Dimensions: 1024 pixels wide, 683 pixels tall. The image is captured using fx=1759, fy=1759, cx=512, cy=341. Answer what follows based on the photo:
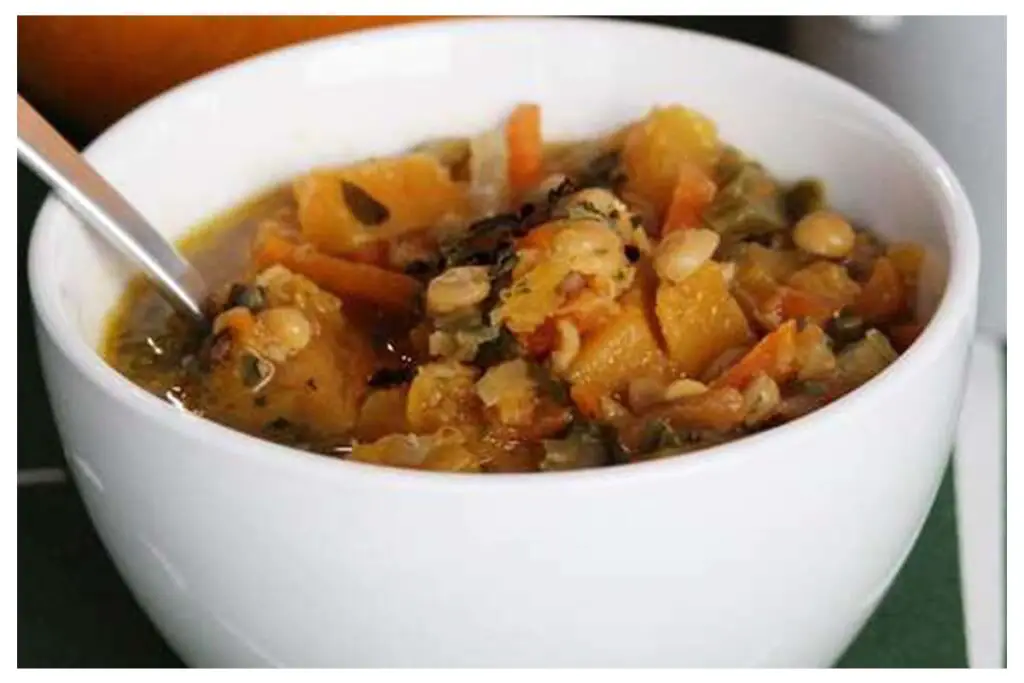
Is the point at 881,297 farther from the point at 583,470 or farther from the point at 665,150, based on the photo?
the point at 583,470

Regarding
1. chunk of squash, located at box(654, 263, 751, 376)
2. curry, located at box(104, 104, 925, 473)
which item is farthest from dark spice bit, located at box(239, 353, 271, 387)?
chunk of squash, located at box(654, 263, 751, 376)

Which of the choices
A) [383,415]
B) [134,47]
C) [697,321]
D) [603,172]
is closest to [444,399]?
[383,415]

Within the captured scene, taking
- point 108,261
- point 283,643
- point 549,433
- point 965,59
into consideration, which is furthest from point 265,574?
point 965,59

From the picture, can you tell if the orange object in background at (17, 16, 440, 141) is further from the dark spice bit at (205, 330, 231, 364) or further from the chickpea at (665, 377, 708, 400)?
the chickpea at (665, 377, 708, 400)

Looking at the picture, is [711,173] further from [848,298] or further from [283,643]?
[283,643]

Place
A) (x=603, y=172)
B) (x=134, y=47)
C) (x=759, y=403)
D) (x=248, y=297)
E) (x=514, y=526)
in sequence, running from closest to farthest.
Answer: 1. (x=514, y=526)
2. (x=759, y=403)
3. (x=248, y=297)
4. (x=603, y=172)
5. (x=134, y=47)

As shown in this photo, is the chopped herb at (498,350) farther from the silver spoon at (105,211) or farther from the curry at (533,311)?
the silver spoon at (105,211)

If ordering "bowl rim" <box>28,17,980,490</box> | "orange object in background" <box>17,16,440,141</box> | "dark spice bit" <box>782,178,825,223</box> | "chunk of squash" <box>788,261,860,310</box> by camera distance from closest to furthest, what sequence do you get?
"bowl rim" <box>28,17,980,490</box> < "chunk of squash" <box>788,261,860,310</box> < "dark spice bit" <box>782,178,825,223</box> < "orange object in background" <box>17,16,440,141</box>

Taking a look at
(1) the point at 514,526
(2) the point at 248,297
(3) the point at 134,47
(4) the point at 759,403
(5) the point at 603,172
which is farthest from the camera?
(3) the point at 134,47
